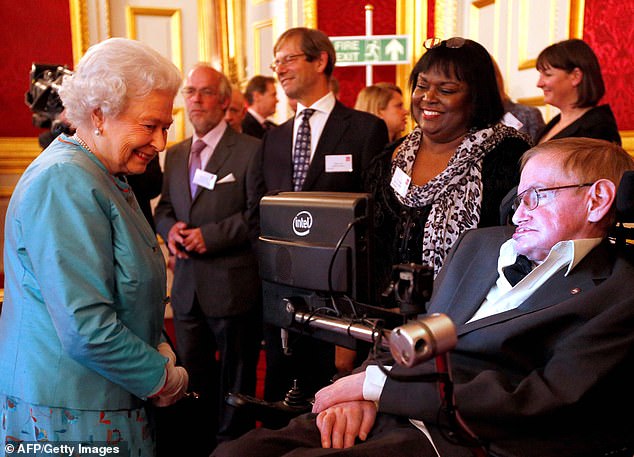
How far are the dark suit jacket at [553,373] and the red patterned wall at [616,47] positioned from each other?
2.62 metres

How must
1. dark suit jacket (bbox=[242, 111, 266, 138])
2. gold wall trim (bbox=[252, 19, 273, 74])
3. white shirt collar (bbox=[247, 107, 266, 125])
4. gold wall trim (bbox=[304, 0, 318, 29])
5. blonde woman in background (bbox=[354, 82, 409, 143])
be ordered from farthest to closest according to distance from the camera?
1. gold wall trim (bbox=[252, 19, 273, 74])
2. gold wall trim (bbox=[304, 0, 318, 29])
3. white shirt collar (bbox=[247, 107, 266, 125])
4. dark suit jacket (bbox=[242, 111, 266, 138])
5. blonde woman in background (bbox=[354, 82, 409, 143])

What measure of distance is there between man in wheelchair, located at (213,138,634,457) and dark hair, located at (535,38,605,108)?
1.59 metres

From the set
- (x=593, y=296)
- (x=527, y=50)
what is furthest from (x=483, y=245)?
(x=527, y=50)

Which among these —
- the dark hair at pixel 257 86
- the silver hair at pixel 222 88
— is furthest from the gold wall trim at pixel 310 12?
the silver hair at pixel 222 88

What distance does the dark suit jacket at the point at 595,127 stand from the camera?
2898mm

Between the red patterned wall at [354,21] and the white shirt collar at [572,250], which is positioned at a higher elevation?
the red patterned wall at [354,21]

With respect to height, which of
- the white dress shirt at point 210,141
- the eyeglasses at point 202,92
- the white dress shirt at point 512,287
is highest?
the eyeglasses at point 202,92

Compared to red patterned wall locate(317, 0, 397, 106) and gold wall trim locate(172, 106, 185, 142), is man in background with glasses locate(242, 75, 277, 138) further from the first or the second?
red patterned wall locate(317, 0, 397, 106)

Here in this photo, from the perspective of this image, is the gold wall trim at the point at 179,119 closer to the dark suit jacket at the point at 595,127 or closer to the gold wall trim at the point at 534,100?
the gold wall trim at the point at 534,100

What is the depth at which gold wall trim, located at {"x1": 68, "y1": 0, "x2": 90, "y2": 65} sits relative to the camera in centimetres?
523

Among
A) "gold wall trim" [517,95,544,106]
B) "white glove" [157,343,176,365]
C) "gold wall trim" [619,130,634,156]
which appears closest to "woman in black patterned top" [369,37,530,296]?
"white glove" [157,343,176,365]

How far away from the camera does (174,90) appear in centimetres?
157

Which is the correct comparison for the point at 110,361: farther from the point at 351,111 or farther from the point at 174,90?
the point at 351,111

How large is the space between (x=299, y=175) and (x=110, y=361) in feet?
5.08
